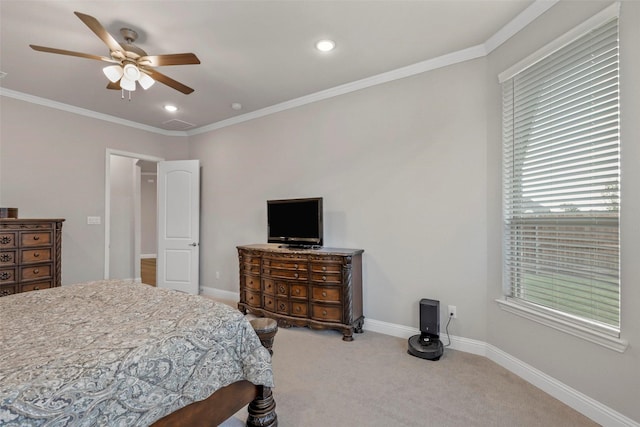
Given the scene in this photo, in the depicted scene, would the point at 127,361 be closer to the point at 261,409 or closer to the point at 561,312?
the point at 261,409

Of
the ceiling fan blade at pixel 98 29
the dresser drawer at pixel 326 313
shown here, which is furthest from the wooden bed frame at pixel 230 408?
the ceiling fan blade at pixel 98 29

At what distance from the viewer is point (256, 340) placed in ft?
5.46

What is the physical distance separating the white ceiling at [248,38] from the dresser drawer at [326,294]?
2298mm

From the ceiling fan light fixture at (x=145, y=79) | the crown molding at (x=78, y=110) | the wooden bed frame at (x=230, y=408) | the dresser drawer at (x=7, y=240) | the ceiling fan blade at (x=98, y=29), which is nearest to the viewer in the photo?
the wooden bed frame at (x=230, y=408)

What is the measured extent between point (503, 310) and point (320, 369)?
162 centimetres

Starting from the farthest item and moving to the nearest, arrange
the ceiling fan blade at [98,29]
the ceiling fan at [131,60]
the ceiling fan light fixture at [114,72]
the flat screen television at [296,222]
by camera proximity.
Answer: the flat screen television at [296,222], the ceiling fan light fixture at [114,72], the ceiling fan at [131,60], the ceiling fan blade at [98,29]

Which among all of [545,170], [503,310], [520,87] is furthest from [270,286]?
[520,87]

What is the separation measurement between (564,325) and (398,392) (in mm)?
1211

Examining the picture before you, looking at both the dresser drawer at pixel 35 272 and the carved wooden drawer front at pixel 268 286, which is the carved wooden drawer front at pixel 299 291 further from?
the dresser drawer at pixel 35 272

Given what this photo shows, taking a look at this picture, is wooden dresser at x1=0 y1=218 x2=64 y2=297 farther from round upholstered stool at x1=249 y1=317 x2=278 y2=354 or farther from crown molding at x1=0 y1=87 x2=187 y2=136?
round upholstered stool at x1=249 y1=317 x2=278 y2=354

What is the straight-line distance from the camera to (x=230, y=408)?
157 centimetres

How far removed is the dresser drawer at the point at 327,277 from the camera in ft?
10.4

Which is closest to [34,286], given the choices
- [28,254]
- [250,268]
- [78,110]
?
[28,254]

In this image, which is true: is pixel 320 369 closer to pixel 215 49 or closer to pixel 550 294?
pixel 550 294
